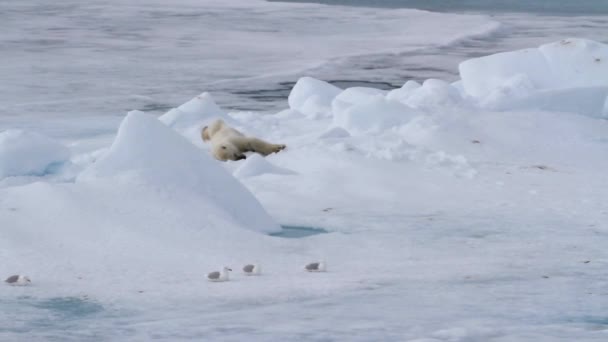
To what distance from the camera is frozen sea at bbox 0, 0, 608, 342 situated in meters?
2.54

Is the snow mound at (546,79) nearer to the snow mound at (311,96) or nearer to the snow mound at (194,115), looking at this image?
the snow mound at (311,96)

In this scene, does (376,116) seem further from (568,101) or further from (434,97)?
(568,101)

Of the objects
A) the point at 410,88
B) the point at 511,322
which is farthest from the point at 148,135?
the point at 410,88

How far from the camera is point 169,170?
137 inches

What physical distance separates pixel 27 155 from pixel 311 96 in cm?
209

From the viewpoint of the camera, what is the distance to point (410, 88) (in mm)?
5879

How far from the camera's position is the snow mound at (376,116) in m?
4.91

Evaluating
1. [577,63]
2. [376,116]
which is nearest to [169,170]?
[376,116]

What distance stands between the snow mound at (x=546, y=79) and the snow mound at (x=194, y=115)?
4.07 ft

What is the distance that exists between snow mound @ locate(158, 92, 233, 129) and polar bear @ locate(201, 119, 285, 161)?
63 centimetres

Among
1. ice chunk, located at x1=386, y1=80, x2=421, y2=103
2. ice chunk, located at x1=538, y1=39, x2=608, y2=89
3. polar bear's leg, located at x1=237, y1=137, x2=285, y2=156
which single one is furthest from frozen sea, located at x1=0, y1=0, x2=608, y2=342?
ice chunk, located at x1=538, y1=39, x2=608, y2=89

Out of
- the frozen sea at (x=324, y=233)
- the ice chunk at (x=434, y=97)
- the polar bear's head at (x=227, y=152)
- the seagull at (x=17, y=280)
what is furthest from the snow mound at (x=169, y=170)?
the ice chunk at (x=434, y=97)

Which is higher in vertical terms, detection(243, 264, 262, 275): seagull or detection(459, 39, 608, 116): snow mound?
detection(459, 39, 608, 116): snow mound

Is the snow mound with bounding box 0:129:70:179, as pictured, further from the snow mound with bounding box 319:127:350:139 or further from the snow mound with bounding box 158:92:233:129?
the snow mound with bounding box 158:92:233:129
